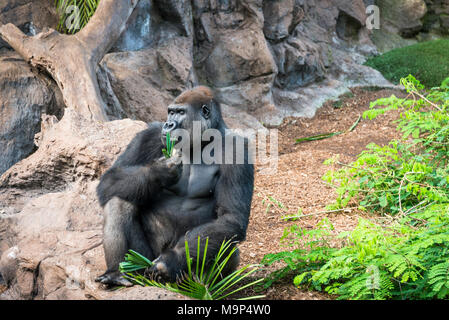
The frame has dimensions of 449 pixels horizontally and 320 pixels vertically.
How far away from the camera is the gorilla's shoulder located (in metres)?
3.85

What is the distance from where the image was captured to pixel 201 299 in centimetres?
311

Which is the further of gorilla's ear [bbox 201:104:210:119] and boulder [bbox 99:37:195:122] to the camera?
boulder [bbox 99:37:195:122]

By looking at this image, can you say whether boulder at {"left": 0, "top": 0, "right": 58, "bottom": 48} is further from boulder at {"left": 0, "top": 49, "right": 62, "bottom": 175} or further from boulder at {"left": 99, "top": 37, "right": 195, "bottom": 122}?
boulder at {"left": 99, "top": 37, "right": 195, "bottom": 122}

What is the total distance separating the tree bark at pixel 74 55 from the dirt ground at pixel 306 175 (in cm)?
229

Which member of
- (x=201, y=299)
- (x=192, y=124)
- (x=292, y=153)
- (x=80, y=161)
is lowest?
(x=292, y=153)

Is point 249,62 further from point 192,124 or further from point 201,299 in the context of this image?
point 201,299

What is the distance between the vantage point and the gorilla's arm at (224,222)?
330 cm

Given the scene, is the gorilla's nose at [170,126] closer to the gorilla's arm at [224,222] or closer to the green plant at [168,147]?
the green plant at [168,147]

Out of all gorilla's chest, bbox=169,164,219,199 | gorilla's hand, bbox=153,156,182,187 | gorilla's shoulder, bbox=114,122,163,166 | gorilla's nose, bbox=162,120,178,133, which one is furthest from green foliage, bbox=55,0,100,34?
gorilla's hand, bbox=153,156,182,187

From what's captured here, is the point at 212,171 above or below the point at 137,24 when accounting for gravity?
below

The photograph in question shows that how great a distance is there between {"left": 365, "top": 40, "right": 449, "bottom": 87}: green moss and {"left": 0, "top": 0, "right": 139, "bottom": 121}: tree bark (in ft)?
26.0

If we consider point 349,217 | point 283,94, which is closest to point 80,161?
point 349,217

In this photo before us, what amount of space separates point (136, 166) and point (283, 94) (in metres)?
7.26

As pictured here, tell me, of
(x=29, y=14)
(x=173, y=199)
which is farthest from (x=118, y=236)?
(x=29, y=14)
